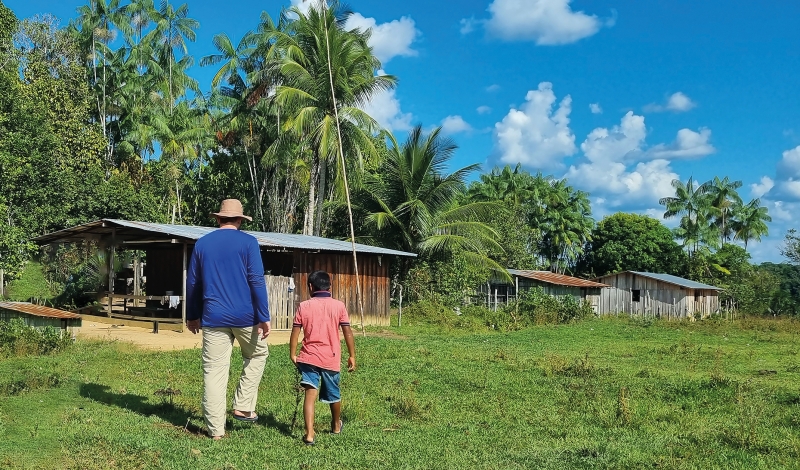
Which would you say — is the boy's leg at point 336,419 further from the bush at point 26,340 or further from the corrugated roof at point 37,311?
the corrugated roof at point 37,311

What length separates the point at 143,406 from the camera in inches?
284

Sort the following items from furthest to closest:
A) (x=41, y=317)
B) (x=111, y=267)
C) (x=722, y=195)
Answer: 1. (x=722, y=195)
2. (x=111, y=267)
3. (x=41, y=317)

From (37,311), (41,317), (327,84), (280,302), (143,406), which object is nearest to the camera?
(143,406)

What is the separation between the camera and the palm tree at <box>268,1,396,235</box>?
77.5ft

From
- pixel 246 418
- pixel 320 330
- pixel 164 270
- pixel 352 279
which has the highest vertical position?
pixel 164 270

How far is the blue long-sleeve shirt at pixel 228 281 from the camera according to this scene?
588 centimetres

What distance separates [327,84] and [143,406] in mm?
18108

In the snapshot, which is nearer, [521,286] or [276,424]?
[276,424]

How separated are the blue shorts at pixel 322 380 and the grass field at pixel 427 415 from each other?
15.4 inches

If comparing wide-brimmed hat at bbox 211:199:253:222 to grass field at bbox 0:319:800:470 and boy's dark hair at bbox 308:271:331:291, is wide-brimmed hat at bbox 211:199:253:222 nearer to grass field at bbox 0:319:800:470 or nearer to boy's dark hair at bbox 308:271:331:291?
boy's dark hair at bbox 308:271:331:291

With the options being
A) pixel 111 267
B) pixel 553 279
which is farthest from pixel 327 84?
pixel 553 279

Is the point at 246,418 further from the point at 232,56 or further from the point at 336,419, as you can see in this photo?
the point at 232,56

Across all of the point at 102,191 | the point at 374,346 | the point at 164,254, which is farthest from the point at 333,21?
the point at 374,346

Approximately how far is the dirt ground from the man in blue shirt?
759 cm
